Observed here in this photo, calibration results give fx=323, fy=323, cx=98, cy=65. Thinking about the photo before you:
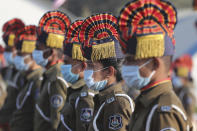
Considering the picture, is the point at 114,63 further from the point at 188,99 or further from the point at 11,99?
the point at 188,99

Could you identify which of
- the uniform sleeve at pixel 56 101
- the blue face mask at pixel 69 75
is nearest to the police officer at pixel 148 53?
the blue face mask at pixel 69 75

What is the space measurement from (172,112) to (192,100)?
7.43m

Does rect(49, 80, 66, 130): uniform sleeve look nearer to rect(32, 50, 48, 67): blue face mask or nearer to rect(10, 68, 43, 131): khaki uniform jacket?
rect(32, 50, 48, 67): blue face mask

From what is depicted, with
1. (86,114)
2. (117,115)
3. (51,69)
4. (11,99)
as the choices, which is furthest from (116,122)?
(11,99)

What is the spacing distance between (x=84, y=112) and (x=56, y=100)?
96 cm

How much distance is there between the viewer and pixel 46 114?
4629 millimetres

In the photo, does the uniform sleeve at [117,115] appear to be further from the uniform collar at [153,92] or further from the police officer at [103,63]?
the uniform collar at [153,92]

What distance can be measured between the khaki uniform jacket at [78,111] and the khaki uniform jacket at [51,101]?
0.46 m

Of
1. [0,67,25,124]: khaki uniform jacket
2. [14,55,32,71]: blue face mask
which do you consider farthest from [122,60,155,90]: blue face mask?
[0,67,25,124]: khaki uniform jacket

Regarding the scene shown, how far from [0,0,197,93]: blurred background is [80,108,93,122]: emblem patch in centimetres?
109

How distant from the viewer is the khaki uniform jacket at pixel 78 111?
3.54 meters

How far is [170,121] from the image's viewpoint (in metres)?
2.46

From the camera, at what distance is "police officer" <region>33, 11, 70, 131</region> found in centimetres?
443

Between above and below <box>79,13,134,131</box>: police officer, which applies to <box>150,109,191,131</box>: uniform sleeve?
below
